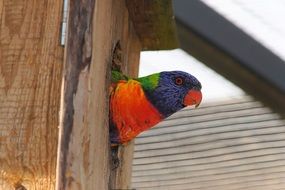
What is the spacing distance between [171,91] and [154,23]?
27cm

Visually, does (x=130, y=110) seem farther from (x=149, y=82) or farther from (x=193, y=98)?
(x=193, y=98)

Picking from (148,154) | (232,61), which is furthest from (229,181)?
(232,61)

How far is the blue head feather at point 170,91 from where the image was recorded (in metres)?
2.06

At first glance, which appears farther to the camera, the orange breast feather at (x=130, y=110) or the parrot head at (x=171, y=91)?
the parrot head at (x=171, y=91)

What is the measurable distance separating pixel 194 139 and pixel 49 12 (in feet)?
4.64

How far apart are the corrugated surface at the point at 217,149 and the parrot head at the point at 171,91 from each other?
2.71ft

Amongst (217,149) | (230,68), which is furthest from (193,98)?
(217,149)

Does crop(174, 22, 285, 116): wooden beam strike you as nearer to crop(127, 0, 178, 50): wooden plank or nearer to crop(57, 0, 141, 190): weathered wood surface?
crop(127, 0, 178, 50): wooden plank

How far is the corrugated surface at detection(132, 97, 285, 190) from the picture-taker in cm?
291

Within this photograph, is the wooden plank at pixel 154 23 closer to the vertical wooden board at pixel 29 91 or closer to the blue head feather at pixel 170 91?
the blue head feather at pixel 170 91

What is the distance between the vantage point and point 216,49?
2738 millimetres

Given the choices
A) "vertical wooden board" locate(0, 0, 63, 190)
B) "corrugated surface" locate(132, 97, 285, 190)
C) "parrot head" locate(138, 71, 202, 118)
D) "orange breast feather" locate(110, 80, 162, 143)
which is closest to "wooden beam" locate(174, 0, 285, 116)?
"corrugated surface" locate(132, 97, 285, 190)

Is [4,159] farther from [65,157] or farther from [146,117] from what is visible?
[146,117]

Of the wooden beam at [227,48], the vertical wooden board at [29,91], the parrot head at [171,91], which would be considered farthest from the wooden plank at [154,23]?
the vertical wooden board at [29,91]
